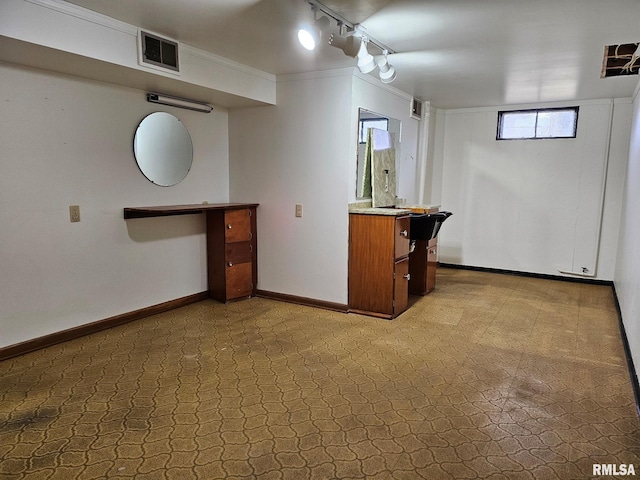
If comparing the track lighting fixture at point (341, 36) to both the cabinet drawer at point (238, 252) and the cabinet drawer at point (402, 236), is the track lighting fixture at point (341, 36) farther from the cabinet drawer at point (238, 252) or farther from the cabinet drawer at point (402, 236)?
the cabinet drawer at point (238, 252)

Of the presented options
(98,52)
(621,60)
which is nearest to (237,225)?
(98,52)

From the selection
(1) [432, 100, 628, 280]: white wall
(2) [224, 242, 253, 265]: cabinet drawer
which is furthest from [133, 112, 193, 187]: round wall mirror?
(1) [432, 100, 628, 280]: white wall

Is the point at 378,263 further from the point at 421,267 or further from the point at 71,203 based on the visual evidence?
the point at 71,203

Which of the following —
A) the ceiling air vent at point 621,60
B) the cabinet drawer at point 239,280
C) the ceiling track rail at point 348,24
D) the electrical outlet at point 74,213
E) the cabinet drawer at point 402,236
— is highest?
the ceiling air vent at point 621,60

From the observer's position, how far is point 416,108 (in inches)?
208

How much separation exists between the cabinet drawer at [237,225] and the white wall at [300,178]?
16 centimetres

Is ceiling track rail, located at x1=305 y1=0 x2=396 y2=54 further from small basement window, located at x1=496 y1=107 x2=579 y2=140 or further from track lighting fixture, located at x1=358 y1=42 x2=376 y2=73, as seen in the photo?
small basement window, located at x1=496 y1=107 x2=579 y2=140

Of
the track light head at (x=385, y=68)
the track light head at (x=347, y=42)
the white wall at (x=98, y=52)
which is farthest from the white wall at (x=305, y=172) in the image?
the track light head at (x=347, y=42)

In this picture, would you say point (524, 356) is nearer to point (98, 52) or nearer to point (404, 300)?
point (404, 300)

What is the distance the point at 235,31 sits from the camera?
288 centimetres

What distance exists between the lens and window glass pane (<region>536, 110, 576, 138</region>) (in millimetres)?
5367

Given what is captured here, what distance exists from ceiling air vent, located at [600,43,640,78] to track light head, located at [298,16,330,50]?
218 centimetres

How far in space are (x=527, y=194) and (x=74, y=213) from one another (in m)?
5.29

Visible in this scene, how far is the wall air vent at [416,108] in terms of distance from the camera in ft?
17.0
